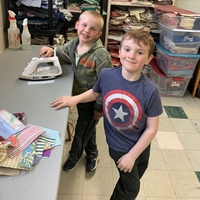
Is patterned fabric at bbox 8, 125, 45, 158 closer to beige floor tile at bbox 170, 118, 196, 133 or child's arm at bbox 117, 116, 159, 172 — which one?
child's arm at bbox 117, 116, 159, 172

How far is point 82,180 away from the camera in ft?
5.20

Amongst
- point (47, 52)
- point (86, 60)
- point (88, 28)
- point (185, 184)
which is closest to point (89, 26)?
point (88, 28)

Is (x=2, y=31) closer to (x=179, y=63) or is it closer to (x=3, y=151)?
(x=3, y=151)

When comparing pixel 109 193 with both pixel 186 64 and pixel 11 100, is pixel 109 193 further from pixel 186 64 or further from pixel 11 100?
pixel 186 64

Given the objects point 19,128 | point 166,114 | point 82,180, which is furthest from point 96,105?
point 166,114

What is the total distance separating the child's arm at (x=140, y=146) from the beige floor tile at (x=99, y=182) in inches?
22.4

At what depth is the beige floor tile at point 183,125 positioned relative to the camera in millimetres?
2195

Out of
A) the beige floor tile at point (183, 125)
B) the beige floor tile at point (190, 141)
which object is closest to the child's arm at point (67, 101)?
the beige floor tile at point (190, 141)

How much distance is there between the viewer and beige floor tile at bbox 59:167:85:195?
150 centimetres

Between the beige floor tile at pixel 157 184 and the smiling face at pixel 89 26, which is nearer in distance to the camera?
the smiling face at pixel 89 26

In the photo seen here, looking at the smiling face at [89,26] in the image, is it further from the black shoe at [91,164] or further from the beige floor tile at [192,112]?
the beige floor tile at [192,112]

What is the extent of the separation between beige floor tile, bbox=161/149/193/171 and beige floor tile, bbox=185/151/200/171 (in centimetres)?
3

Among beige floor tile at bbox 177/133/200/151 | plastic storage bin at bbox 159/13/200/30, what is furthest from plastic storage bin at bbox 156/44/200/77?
beige floor tile at bbox 177/133/200/151

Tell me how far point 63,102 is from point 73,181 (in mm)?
754
